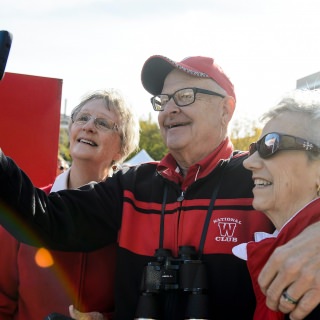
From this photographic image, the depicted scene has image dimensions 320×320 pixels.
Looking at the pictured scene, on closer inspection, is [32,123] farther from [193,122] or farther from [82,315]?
[82,315]

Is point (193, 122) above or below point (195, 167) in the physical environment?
above

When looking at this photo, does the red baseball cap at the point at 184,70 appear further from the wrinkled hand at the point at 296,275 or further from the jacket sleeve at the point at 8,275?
the wrinkled hand at the point at 296,275

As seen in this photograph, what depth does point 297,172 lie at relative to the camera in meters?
2.26

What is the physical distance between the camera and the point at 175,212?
2770mm

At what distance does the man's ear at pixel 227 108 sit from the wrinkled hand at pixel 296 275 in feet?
4.30

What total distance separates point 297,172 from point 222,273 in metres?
0.66

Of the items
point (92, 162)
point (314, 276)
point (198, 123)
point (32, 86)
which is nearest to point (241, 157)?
point (198, 123)

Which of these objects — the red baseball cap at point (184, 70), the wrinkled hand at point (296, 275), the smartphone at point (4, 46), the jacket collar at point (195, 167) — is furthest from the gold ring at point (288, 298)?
the red baseball cap at point (184, 70)

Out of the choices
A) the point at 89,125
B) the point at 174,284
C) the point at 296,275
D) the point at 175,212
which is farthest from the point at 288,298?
the point at 89,125

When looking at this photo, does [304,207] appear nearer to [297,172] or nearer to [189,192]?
[297,172]

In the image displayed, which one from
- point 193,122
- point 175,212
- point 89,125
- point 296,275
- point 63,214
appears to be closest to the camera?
point 296,275

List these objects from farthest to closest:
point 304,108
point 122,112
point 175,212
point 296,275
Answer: point 122,112
point 175,212
point 304,108
point 296,275

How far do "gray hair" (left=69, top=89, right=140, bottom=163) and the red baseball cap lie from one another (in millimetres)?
321

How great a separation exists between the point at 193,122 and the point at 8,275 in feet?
4.49
